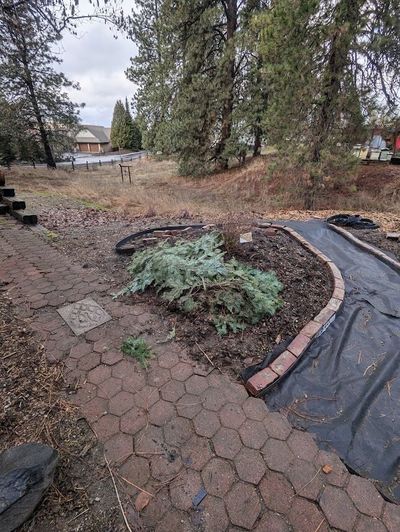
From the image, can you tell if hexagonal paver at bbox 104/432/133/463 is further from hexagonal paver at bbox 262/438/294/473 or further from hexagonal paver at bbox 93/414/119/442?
hexagonal paver at bbox 262/438/294/473

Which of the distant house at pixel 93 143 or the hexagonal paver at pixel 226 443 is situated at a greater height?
the distant house at pixel 93 143

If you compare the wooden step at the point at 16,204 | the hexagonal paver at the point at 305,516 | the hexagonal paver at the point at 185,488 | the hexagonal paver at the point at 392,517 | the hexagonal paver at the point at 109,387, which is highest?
the wooden step at the point at 16,204

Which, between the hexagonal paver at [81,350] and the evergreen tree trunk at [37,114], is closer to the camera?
the hexagonal paver at [81,350]

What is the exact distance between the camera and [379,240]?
4.18 meters

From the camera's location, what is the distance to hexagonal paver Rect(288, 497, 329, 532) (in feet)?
3.68

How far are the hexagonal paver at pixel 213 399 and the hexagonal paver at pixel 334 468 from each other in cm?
56

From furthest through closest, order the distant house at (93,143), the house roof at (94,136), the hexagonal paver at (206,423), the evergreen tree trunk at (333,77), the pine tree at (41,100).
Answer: the distant house at (93,143) → the house roof at (94,136) → the pine tree at (41,100) → the evergreen tree trunk at (333,77) → the hexagonal paver at (206,423)

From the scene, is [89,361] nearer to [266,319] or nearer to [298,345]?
[266,319]

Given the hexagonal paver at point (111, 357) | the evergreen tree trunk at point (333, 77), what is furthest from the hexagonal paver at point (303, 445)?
the evergreen tree trunk at point (333, 77)

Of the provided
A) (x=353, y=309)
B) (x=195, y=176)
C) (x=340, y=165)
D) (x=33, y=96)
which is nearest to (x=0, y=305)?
(x=353, y=309)

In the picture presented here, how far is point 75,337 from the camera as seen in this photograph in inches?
84.0

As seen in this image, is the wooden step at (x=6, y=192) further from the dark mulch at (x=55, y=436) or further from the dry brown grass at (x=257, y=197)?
the dark mulch at (x=55, y=436)

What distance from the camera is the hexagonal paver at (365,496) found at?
1185mm

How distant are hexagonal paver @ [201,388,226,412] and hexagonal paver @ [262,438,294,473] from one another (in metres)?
0.33
